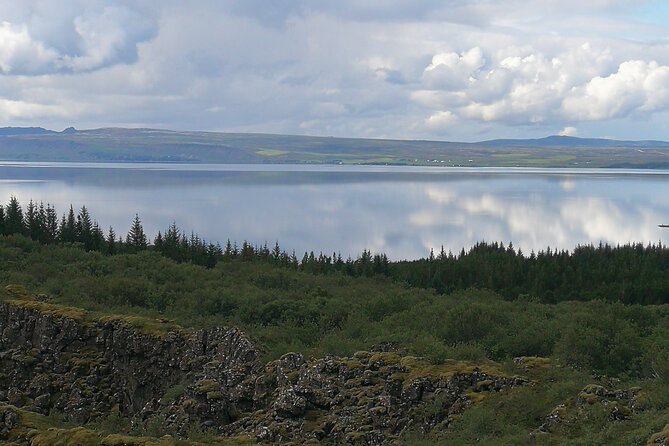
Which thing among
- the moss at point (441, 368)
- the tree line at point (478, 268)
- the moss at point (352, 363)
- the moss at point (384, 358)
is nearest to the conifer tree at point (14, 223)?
the tree line at point (478, 268)

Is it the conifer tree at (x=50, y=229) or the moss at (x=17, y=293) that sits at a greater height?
the moss at (x=17, y=293)

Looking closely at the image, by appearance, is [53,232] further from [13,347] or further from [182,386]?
[182,386]

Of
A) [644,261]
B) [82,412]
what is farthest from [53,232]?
[644,261]

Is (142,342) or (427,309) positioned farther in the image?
(427,309)

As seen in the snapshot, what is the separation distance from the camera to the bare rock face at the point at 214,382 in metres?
23.1

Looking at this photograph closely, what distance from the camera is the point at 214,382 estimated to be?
86.2ft

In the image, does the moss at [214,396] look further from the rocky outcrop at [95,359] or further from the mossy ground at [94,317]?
the mossy ground at [94,317]

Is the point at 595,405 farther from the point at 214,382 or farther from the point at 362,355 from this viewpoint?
the point at 214,382

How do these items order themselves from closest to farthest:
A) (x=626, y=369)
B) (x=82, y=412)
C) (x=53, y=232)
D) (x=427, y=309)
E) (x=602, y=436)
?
Answer: (x=602, y=436) → (x=626, y=369) → (x=82, y=412) → (x=427, y=309) → (x=53, y=232)

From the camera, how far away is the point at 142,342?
107 ft

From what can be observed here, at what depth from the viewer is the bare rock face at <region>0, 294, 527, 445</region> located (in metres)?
23.1

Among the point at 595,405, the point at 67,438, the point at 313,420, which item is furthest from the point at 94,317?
the point at 595,405

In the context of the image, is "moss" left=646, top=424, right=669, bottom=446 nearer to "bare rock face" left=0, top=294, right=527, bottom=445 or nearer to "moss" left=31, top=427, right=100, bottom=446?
"bare rock face" left=0, top=294, right=527, bottom=445

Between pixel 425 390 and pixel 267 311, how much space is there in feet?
56.0
